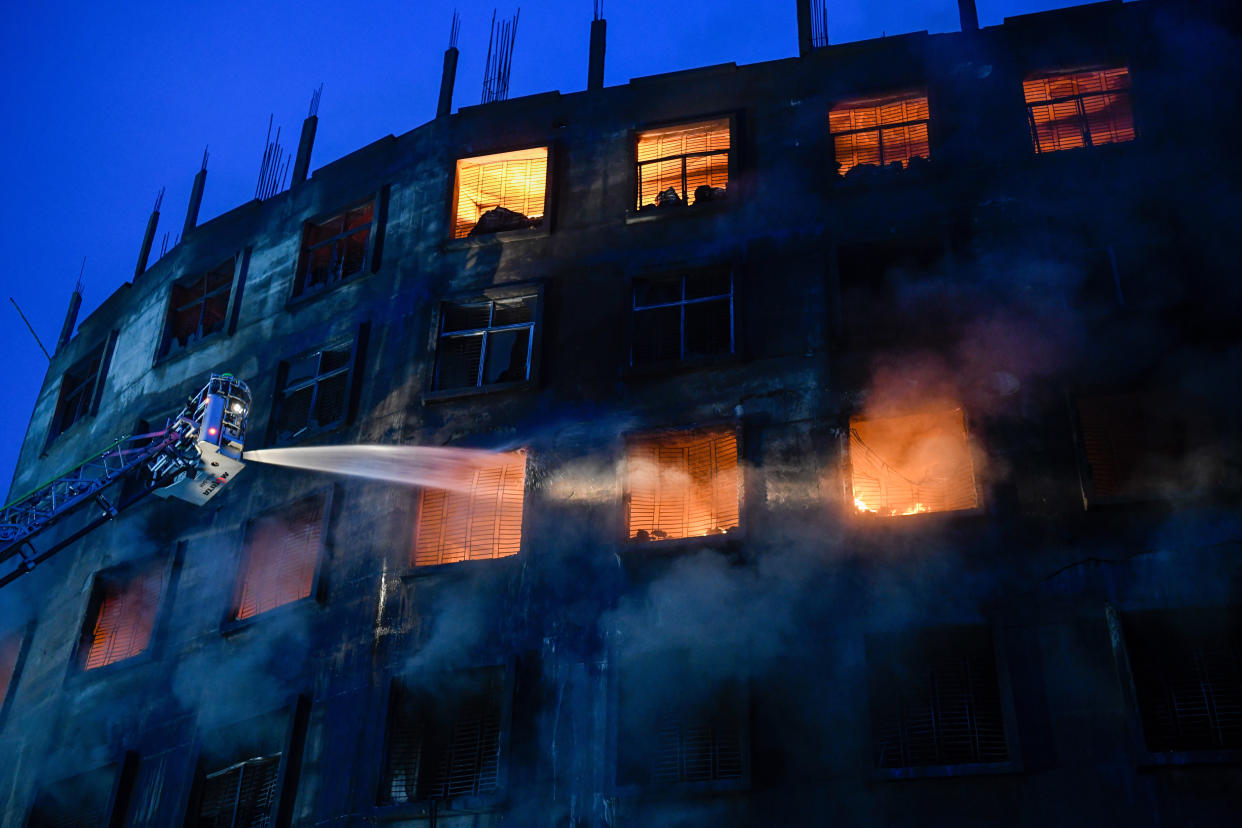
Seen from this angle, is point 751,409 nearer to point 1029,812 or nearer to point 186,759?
point 1029,812

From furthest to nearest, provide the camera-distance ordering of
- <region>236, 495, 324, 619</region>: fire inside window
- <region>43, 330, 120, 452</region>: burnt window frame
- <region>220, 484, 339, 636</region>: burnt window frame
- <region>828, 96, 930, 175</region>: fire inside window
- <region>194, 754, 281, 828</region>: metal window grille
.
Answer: <region>43, 330, 120, 452</region>: burnt window frame → <region>828, 96, 930, 175</region>: fire inside window → <region>236, 495, 324, 619</region>: fire inside window → <region>220, 484, 339, 636</region>: burnt window frame → <region>194, 754, 281, 828</region>: metal window grille

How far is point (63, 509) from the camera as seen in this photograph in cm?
2420

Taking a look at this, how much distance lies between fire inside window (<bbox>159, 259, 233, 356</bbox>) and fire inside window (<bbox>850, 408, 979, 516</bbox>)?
50.5 feet

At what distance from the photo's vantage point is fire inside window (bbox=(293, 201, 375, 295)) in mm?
27547

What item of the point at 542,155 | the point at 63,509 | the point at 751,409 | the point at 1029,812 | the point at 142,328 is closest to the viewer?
the point at 1029,812

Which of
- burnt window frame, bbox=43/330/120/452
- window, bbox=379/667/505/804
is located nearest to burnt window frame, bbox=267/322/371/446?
window, bbox=379/667/505/804

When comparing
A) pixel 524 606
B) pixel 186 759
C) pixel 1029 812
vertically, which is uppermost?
pixel 524 606

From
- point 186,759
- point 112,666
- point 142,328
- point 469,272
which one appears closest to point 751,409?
point 469,272

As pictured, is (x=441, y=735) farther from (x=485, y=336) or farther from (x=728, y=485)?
(x=485, y=336)

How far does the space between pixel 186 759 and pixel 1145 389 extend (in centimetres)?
1696

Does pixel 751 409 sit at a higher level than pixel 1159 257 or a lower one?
lower

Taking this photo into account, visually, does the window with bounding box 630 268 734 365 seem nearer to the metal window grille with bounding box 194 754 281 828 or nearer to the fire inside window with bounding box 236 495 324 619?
the fire inside window with bounding box 236 495 324 619

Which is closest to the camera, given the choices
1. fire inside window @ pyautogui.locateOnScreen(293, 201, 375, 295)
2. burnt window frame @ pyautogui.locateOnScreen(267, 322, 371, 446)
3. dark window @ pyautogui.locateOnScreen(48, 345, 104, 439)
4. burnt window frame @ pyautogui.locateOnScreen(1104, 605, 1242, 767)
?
burnt window frame @ pyautogui.locateOnScreen(1104, 605, 1242, 767)

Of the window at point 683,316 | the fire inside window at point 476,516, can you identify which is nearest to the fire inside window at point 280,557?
the fire inside window at point 476,516
